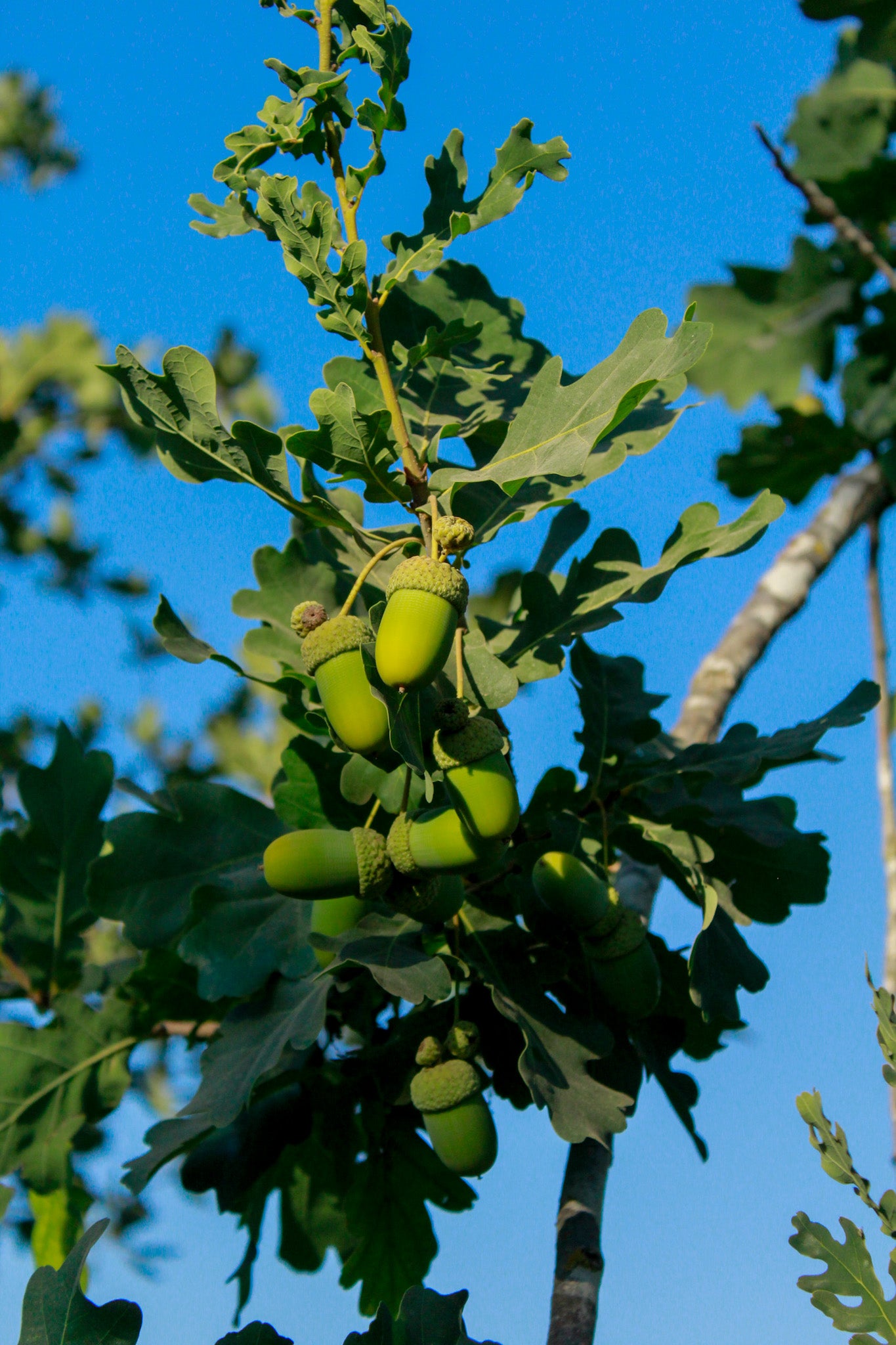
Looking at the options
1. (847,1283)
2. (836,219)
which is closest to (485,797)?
(847,1283)

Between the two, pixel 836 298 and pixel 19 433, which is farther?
pixel 19 433

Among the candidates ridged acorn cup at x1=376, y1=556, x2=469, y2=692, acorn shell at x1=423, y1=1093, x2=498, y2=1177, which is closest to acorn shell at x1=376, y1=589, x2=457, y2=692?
ridged acorn cup at x1=376, y1=556, x2=469, y2=692

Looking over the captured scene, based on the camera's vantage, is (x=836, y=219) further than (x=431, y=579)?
Yes

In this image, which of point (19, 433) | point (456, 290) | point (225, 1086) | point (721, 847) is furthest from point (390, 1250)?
point (19, 433)

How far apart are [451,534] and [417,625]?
159 millimetres

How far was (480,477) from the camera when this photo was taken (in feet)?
4.47

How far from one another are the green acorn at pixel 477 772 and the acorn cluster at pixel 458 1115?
0.38 metres

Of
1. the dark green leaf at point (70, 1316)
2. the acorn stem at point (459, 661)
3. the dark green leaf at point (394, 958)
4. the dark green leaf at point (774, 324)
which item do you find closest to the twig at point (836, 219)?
the dark green leaf at point (774, 324)

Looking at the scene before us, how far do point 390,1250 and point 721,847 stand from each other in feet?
2.69

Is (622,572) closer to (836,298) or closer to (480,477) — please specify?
(480,477)

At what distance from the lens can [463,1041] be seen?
1.59 metres

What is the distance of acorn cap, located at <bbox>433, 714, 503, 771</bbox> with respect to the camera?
1340 millimetres

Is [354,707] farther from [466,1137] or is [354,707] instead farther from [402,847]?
[466,1137]

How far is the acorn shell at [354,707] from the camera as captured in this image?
1306 millimetres
